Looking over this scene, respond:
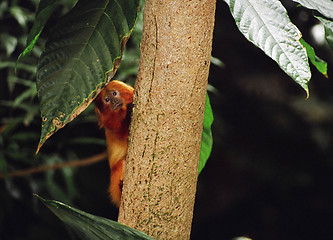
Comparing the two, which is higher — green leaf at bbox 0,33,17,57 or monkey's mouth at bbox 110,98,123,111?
green leaf at bbox 0,33,17,57

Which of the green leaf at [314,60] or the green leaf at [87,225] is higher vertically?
the green leaf at [314,60]

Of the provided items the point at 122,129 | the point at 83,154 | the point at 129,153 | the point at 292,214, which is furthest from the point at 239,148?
the point at 129,153

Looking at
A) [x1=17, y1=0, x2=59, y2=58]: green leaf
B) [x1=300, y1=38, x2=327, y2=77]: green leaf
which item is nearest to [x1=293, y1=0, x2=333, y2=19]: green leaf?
[x1=300, y1=38, x2=327, y2=77]: green leaf

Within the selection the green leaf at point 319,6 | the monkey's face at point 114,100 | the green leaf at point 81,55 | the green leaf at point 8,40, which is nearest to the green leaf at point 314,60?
the green leaf at point 319,6

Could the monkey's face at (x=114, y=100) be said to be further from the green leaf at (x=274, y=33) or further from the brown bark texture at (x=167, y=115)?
the green leaf at (x=274, y=33)

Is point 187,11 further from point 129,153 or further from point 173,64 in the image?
point 129,153

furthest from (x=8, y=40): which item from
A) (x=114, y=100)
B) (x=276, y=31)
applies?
(x=276, y=31)

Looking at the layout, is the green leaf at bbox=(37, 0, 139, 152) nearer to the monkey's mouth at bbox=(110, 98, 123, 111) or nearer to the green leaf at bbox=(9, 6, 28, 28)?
the monkey's mouth at bbox=(110, 98, 123, 111)

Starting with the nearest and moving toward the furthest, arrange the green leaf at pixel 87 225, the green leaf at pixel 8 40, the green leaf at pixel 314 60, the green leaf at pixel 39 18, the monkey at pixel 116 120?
the green leaf at pixel 87 225
the green leaf at pixel 39 18
the green leaf at pixel 314 60
the monkey at pixel 116 120
the green leaf at pixel 8 40

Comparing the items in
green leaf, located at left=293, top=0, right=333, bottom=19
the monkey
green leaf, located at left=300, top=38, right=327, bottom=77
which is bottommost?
the monkey
